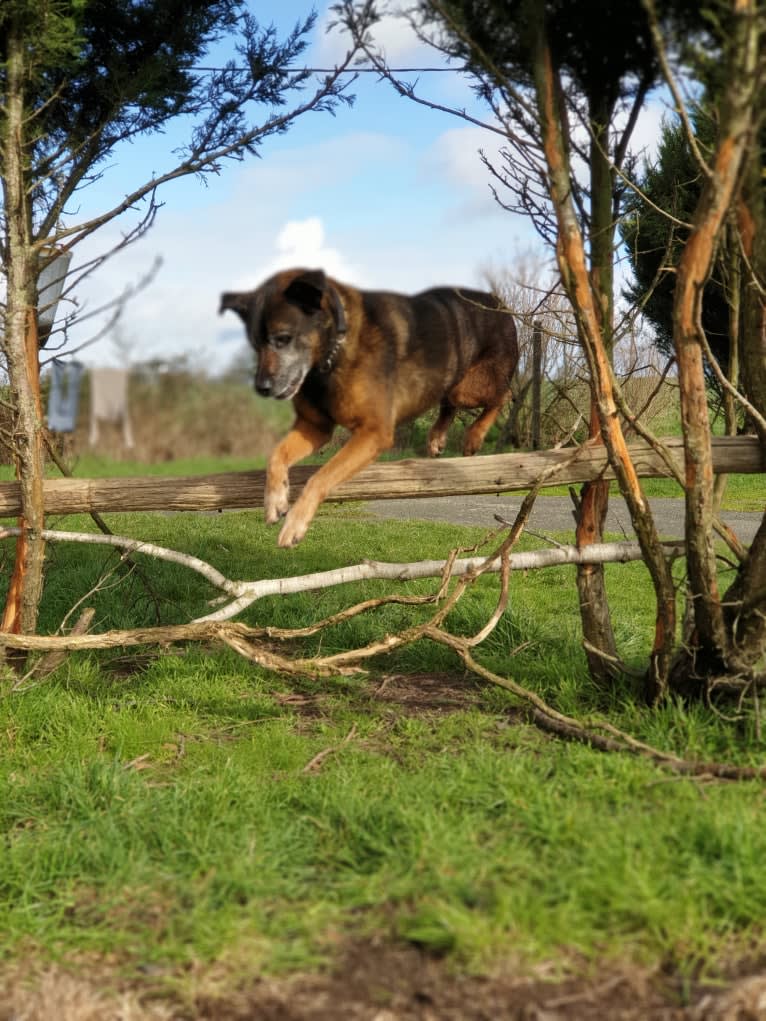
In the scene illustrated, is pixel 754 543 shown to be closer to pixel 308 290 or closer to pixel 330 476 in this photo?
pixel 330 476

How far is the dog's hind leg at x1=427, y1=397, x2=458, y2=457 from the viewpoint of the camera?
603 centimetres

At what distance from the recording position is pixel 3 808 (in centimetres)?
426

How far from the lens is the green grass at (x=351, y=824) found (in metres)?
3.14

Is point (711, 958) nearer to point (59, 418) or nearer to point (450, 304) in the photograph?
point (59, 418)

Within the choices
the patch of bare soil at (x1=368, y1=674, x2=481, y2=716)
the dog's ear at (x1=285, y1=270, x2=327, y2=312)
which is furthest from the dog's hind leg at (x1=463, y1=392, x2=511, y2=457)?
the dog's ear at (x1=285, y1=270, x2=327, y2=312)

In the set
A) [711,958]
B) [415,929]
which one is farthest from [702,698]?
[415,929]

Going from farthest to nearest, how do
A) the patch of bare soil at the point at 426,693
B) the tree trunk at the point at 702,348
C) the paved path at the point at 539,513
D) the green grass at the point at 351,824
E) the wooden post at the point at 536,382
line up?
the paved path at the point at 539,513
the wooden post at the point at 536,382
the patch of bare soil at the point at 426,693
the tree trunk at the point at 702,348
the green grass at the point at 351,824

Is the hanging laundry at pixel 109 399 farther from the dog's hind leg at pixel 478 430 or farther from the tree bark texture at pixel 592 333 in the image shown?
the dog's hind leg at pixel 478 430

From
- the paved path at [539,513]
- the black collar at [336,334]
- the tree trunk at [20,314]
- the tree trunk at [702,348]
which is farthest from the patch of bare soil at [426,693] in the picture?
the paved path at [539,513]

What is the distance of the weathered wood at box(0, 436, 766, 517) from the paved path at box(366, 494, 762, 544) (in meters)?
6.28

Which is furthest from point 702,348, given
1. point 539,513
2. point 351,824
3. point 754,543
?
point 539,513

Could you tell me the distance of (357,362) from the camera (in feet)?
15.3

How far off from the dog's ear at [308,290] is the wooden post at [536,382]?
2.01 meters

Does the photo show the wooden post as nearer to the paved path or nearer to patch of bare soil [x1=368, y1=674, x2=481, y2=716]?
patch of bare soil [x1=368, y1=674, x2=481, y2=716]
